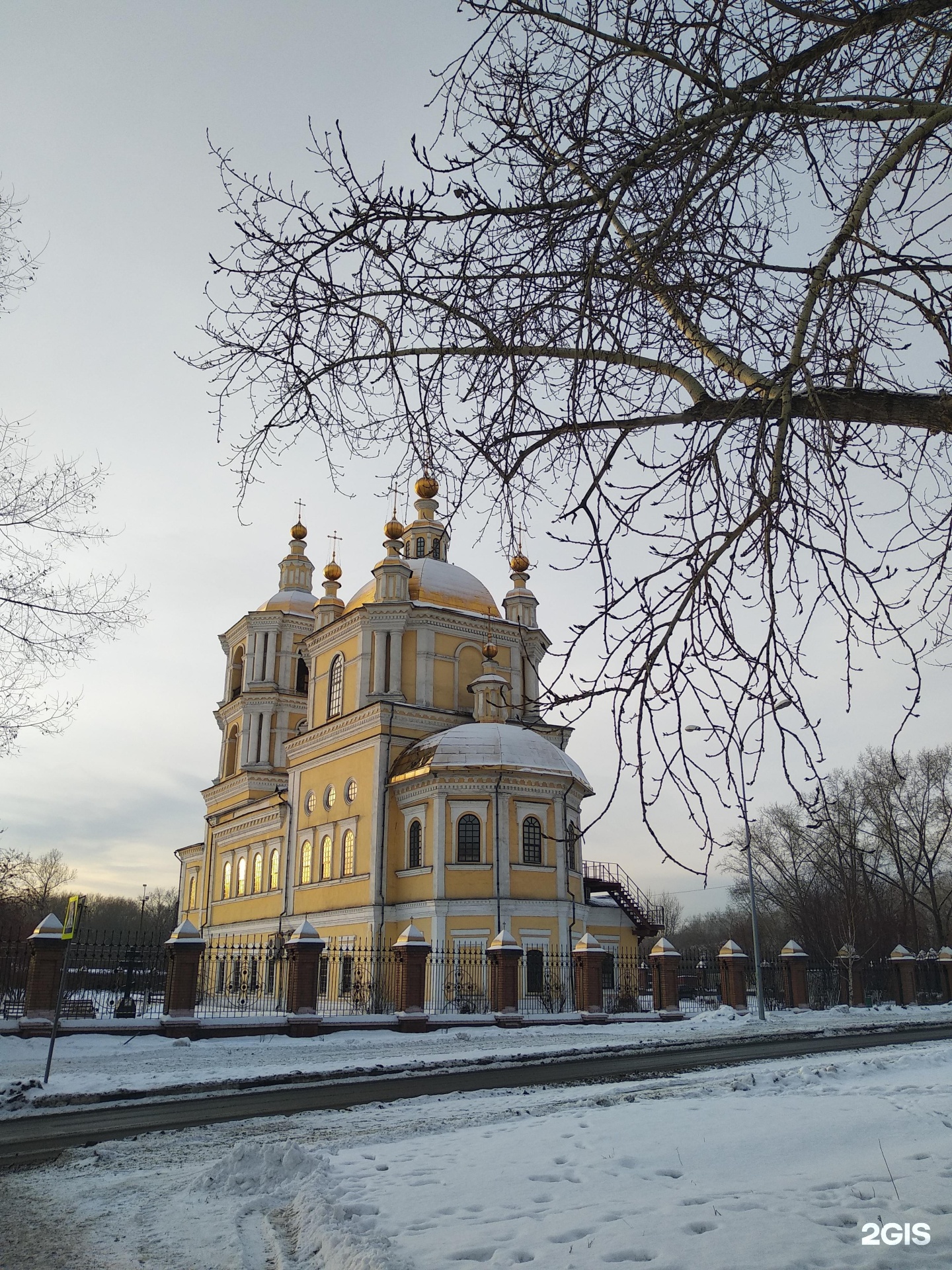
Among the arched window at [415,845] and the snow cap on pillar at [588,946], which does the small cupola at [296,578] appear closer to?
the arched window at [415,845]

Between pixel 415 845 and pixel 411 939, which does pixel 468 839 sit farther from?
pixel 411 939

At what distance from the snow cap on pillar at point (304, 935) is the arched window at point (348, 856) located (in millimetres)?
10973

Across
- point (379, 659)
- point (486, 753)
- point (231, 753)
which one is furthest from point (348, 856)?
point (231, 753)

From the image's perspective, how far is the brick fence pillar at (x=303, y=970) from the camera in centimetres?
1941

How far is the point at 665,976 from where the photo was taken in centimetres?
2547

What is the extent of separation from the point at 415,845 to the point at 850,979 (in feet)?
48.1

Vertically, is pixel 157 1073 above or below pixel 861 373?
below

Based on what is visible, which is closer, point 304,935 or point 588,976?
point 304,935

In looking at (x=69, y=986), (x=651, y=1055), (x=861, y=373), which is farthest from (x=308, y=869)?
(x=861, y=373)

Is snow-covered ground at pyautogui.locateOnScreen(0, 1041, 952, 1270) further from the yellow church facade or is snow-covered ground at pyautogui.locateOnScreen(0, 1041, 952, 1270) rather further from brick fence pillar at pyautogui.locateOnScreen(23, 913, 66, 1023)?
the yellow church facade

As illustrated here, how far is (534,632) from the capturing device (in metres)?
37.1

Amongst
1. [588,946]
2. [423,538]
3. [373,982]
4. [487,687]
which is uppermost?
[423,538]

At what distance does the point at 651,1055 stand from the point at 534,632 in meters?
23.3

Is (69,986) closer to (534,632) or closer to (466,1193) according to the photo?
(534,632)
